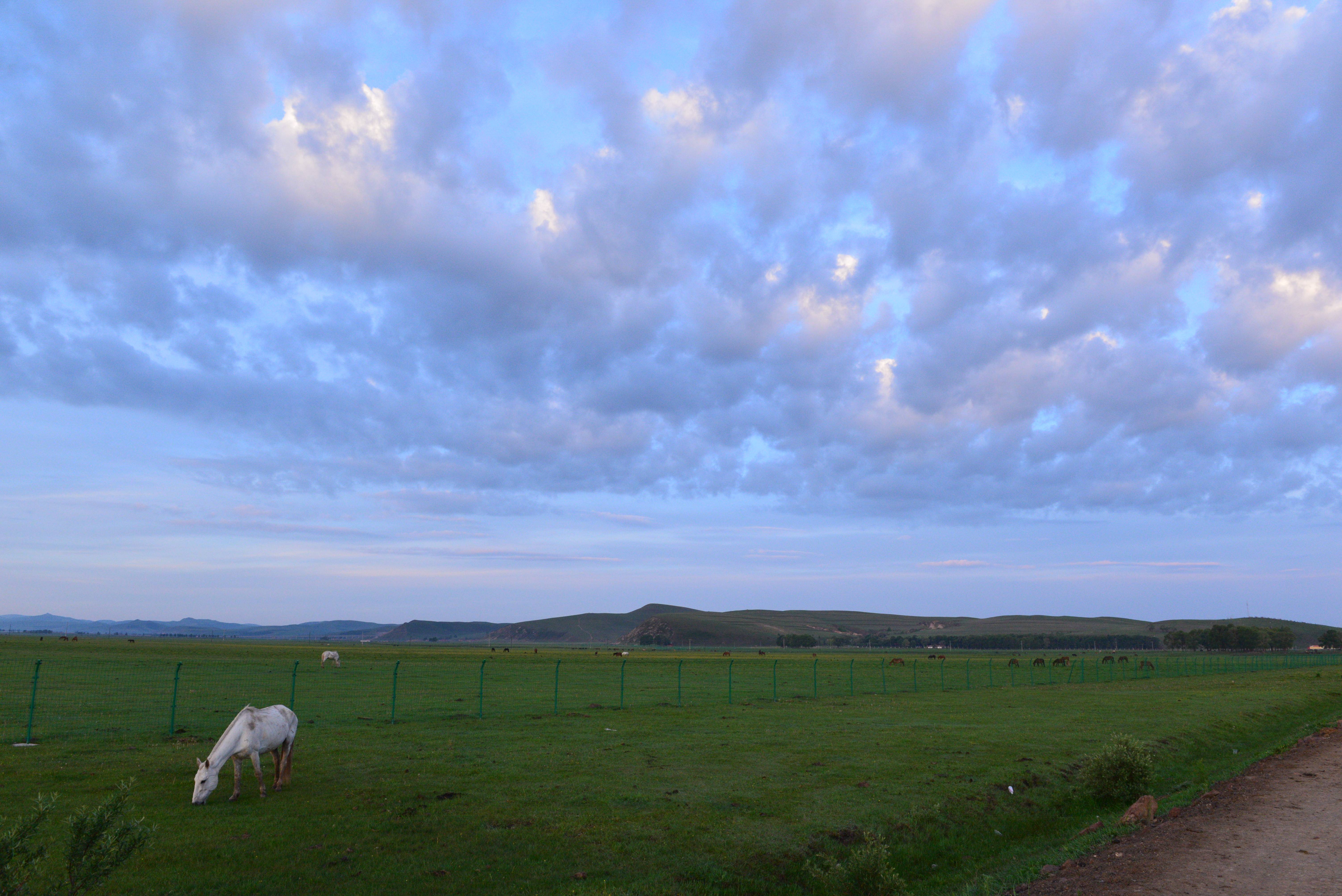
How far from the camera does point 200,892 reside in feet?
35.4

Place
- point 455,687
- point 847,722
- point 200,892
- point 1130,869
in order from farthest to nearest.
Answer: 1. point 455,687
2. point 847,722
3. point 1130,869
4. point 200,892

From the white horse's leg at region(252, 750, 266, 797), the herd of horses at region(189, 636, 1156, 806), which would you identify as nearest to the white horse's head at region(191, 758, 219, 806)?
the herd of horses at region(189, 636, 1156, 806)

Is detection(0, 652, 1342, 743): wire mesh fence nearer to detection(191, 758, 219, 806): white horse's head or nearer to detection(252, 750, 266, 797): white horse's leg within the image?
detection(191, 758, 219, 806): white horse's head

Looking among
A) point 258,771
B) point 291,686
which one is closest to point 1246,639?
point 291,686

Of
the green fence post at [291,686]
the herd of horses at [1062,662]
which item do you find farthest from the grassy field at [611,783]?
the herd of horses at [1062,662]

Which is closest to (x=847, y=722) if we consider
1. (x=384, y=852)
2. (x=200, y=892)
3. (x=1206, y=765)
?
(x=1206, y=765)

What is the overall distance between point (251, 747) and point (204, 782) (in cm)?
100

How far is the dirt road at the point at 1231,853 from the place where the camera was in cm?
1112

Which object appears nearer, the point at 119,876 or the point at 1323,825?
the point at 119,876

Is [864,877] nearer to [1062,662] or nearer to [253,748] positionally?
[253,748]

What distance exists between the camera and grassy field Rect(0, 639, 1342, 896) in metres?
12.5

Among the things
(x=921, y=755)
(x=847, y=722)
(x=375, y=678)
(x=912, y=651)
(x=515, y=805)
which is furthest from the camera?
(x=912, y=651)

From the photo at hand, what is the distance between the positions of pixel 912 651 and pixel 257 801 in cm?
18150

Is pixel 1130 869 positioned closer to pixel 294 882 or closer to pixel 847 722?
pixel 294 882
